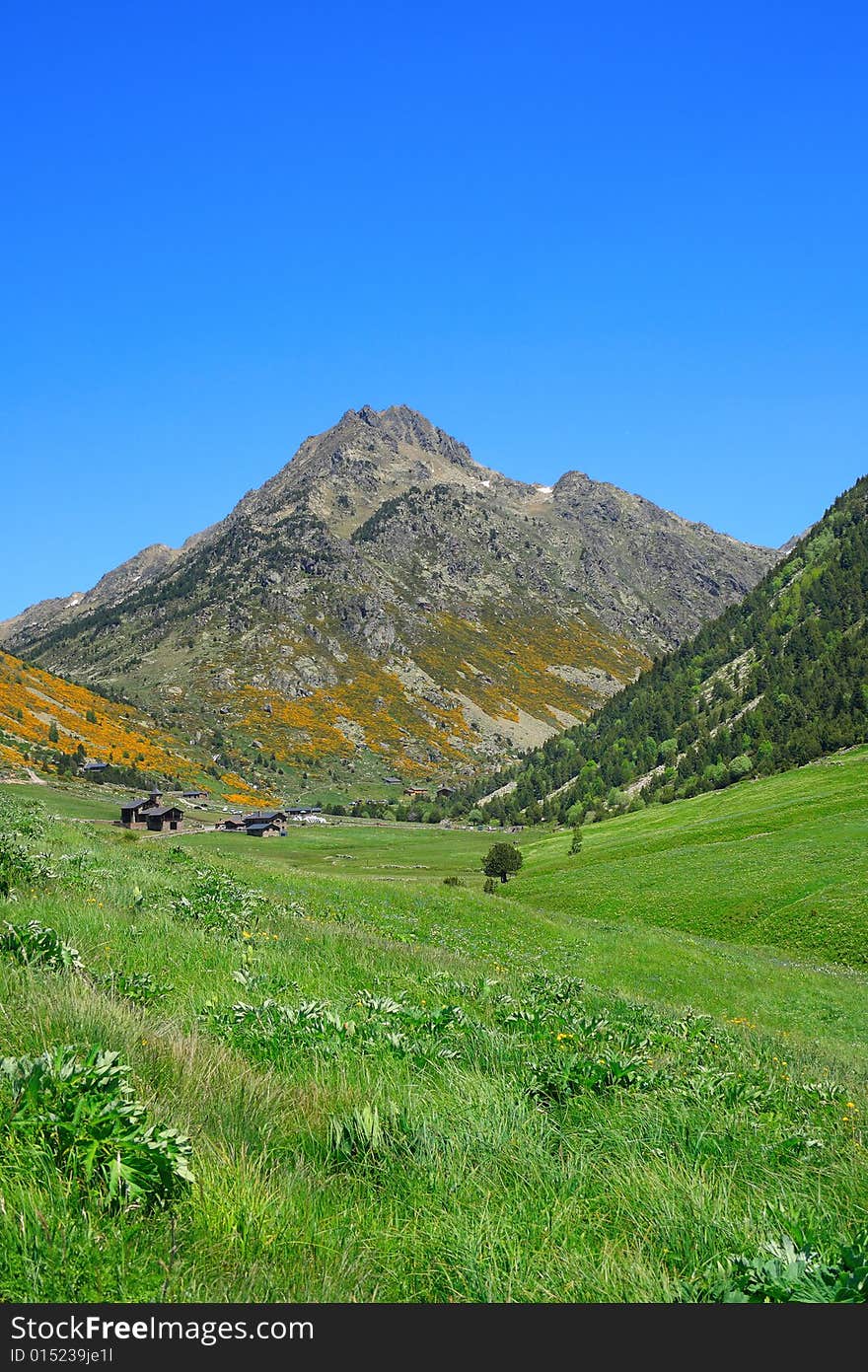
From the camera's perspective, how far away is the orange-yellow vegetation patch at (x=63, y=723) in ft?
521

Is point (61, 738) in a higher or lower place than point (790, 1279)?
lower

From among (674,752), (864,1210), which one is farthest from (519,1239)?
(674,752)

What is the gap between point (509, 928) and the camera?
33469 millimetres

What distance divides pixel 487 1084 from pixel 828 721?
13807cm

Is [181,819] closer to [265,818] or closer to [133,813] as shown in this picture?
[133,813]

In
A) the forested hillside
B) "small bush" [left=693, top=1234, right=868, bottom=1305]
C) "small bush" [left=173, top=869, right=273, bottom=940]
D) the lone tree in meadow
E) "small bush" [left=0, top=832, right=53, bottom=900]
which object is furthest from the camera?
the forested hillside

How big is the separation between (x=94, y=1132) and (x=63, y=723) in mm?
187398

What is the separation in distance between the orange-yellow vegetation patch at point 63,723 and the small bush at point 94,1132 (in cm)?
16528

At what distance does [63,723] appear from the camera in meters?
173

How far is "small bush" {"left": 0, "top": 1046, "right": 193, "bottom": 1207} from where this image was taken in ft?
12.9

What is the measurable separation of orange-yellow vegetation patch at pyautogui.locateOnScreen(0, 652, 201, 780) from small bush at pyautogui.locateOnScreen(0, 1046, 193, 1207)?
165 m

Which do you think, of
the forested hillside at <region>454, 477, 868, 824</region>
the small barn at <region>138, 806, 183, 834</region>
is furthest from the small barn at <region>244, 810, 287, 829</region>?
the forested hillside at <region>454, 477, 868, 824</region>

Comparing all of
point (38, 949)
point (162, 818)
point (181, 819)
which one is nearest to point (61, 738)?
point (181, 819)

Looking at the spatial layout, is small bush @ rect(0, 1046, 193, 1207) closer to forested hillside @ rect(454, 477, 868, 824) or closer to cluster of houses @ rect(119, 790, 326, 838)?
cluster of houses @ rect(119, 790, 326, 838)
